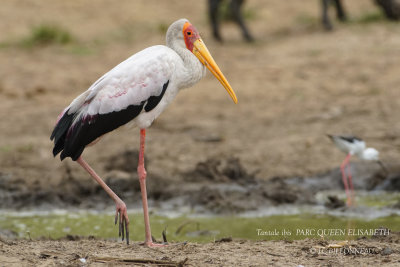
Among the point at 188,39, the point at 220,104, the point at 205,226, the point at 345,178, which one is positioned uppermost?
the point at 188,39

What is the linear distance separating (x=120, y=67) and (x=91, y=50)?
7954 mm

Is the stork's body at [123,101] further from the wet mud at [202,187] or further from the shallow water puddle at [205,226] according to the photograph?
the wet mud at [202,187]

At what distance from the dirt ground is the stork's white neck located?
0.55 m

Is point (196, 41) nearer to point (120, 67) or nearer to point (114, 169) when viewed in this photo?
point (120, 67)

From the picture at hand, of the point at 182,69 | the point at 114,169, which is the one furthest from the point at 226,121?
the point at 182,69

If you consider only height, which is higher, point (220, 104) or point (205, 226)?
point (220, 104)

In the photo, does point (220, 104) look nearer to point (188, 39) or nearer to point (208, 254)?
point (188, 39)

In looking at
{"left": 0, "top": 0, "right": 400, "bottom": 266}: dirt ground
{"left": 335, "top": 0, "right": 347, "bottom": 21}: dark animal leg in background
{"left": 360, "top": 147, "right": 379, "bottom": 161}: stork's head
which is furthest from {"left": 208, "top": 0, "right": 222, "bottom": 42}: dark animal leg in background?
{"left": 360, "top": 147, "right": 379, "bottom": 161}: stork's head

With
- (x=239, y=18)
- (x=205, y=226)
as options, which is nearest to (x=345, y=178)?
(x=205, y=226)

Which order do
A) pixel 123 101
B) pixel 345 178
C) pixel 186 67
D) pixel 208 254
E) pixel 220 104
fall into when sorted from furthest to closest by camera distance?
pixel 220 104
pixel 345 178
pixel 186 67
pixel 123 101
pixel 208 254

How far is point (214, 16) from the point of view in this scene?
13.1m

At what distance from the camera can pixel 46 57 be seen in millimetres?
12008

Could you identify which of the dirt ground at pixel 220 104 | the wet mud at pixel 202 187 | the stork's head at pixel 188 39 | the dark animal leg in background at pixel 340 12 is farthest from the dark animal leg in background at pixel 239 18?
the stork's head at pixel 188 39

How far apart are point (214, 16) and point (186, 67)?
841cm
